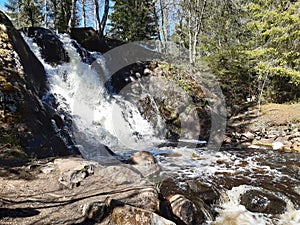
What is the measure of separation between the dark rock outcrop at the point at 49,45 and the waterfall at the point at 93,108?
0.84 feet

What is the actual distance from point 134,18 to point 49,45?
29.6ft

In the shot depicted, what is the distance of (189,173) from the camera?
20.6ft

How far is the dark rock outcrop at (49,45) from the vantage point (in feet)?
37.3

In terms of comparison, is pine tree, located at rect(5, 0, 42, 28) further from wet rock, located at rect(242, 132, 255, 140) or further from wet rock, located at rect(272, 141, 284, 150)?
wet rock, located at rect(272, 141, 284, 150)

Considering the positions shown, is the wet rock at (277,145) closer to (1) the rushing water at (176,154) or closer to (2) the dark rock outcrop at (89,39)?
(1) the rushing water at (176,154)

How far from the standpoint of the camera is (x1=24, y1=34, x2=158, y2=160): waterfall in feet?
31.3

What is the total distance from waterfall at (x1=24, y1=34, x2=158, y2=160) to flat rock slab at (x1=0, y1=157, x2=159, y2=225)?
3.66 meters

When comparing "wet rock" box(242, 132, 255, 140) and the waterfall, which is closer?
the waterfall

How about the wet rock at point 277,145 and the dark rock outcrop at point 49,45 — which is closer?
the wet rock at point 277,145

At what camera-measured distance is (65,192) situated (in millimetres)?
3922

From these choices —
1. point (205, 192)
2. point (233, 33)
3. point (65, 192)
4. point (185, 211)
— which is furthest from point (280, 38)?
point (65, 192)

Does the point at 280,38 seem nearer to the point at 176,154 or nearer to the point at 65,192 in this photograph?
the point at 176,154

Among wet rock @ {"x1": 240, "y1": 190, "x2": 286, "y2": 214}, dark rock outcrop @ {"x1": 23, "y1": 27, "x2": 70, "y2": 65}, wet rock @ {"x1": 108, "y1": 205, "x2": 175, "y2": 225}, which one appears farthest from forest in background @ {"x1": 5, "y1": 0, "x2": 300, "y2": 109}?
wet rock @ {"x1": 108, "y1": 205, "x2": 175, "y2": 225}

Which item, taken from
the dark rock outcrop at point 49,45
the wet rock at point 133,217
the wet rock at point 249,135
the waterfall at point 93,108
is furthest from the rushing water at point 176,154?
the wet rock at point 249,135
